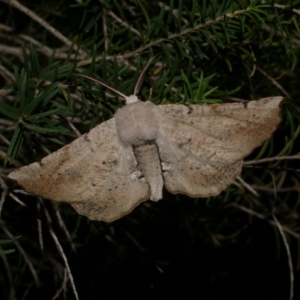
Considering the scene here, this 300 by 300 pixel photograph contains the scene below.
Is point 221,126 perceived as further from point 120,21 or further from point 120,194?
point 120,21

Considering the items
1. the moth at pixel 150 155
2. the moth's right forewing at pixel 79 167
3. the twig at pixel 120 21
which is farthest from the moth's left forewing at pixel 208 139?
the twig at pixel 120 21

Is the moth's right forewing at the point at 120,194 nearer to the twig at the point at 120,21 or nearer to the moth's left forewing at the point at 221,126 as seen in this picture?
the moth's left forewing at the point at 221,126

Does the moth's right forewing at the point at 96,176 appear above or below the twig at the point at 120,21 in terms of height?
below

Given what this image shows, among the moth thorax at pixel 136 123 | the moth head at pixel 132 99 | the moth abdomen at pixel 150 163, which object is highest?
the moth head at pixel 132 99

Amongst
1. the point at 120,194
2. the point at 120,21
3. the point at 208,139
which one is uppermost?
the point at 120,21

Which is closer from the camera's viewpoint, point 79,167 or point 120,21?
point 79,167

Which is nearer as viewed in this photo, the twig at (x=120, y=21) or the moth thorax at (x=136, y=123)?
the moth thorax at (x=136, y=123)

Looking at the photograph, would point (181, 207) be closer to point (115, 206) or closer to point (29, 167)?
point (115, 206)

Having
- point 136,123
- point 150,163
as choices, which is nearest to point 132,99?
point 136,123

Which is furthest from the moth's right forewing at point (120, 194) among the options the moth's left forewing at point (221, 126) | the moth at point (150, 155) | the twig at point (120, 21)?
the twig at point (120, 21)

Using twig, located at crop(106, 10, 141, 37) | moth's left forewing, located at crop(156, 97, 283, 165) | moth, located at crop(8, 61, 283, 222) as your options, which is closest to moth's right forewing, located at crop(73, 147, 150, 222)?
moth, located at crop(8, 61, 283, 222)
